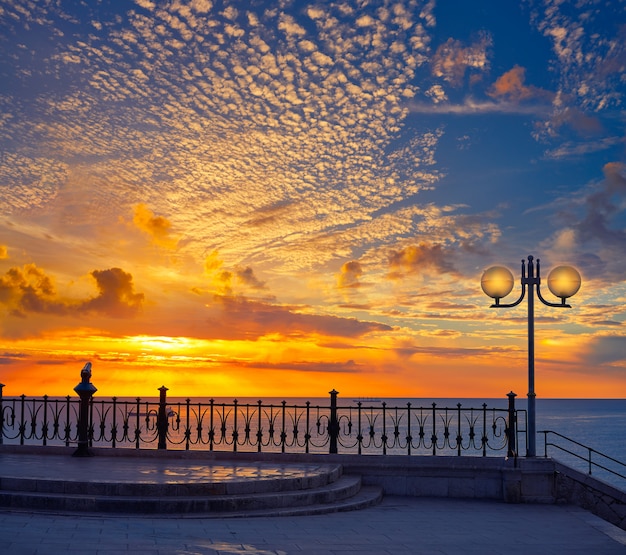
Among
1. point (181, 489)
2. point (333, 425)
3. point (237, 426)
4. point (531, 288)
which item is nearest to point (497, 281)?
point (531, 288)

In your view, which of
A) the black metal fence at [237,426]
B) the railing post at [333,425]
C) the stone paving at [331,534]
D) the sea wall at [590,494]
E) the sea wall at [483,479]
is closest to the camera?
the stone paving at [331,534]

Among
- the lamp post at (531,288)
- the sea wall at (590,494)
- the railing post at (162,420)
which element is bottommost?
the sea wall at (590,494)

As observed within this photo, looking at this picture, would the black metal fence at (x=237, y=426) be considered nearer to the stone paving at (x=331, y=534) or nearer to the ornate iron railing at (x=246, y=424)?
the ornate iron railing at (x=246, y=424)

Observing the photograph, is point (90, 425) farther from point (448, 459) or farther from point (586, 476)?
point (586, 476)

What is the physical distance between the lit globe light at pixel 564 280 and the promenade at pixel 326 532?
177 inches

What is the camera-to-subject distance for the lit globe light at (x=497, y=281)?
15.5 metres

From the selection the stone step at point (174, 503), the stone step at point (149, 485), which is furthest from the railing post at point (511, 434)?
the stone step at point (149, 485)

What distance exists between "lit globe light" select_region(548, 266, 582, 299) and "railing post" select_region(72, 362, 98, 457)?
11031mm

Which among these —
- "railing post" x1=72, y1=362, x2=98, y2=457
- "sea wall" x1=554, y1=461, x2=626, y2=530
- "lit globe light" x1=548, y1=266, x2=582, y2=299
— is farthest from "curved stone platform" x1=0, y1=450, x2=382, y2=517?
"lit globe light" x1=548, y1=266, x2=582, y2=299

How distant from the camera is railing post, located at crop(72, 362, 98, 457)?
17734 mm

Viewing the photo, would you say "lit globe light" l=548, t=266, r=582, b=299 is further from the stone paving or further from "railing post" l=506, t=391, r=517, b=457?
the stone paving

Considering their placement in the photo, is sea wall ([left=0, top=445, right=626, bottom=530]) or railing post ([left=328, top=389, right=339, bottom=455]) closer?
sea wall ([left=0, top=445, right=626, bottom=530])

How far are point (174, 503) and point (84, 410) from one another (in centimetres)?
599

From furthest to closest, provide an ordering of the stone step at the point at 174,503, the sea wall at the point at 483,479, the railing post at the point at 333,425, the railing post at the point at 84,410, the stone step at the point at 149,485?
→ the railing post at the point at 84,410, the railing post at the point at 333,425, the sea wall at the point at 483,479, the stone step at the point at 149,485, the stone step at the point at 174,503
